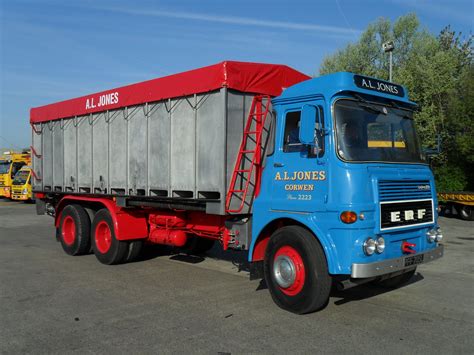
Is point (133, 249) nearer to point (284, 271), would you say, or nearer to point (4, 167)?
point (284, 271)

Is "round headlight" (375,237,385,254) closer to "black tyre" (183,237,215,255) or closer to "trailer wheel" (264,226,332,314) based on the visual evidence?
"trailer wheel" (264,226,332,314)

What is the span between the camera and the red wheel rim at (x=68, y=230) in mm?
10384

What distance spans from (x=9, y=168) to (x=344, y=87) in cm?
3078

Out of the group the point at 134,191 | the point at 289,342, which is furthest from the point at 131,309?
the point at 134,191

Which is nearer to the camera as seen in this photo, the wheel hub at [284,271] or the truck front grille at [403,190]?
the truck front grille at [403,190]

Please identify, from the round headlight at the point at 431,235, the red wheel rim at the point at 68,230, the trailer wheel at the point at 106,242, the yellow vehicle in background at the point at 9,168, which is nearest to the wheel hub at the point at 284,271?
the round headlight at the point at 431,235

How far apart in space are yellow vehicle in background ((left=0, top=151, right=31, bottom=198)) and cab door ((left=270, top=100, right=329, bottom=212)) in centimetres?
2857

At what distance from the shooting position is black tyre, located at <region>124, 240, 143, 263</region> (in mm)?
9273

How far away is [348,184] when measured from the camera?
5.34 m

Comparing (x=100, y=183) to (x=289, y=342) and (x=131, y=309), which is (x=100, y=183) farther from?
(x=289, y=342)

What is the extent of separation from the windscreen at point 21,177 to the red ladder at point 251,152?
25.9m

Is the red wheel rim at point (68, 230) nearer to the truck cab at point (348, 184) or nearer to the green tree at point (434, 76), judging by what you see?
the truck cab at point (348, 184)

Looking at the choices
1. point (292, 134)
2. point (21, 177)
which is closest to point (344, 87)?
point (292, 134)

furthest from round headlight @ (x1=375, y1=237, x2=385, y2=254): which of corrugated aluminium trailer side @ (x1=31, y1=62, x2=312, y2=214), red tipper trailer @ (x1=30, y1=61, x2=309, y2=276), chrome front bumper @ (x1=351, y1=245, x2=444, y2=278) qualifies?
corrugated aluminium trailer side @ (x1=31, y1=62, x2=312, y2=214)
